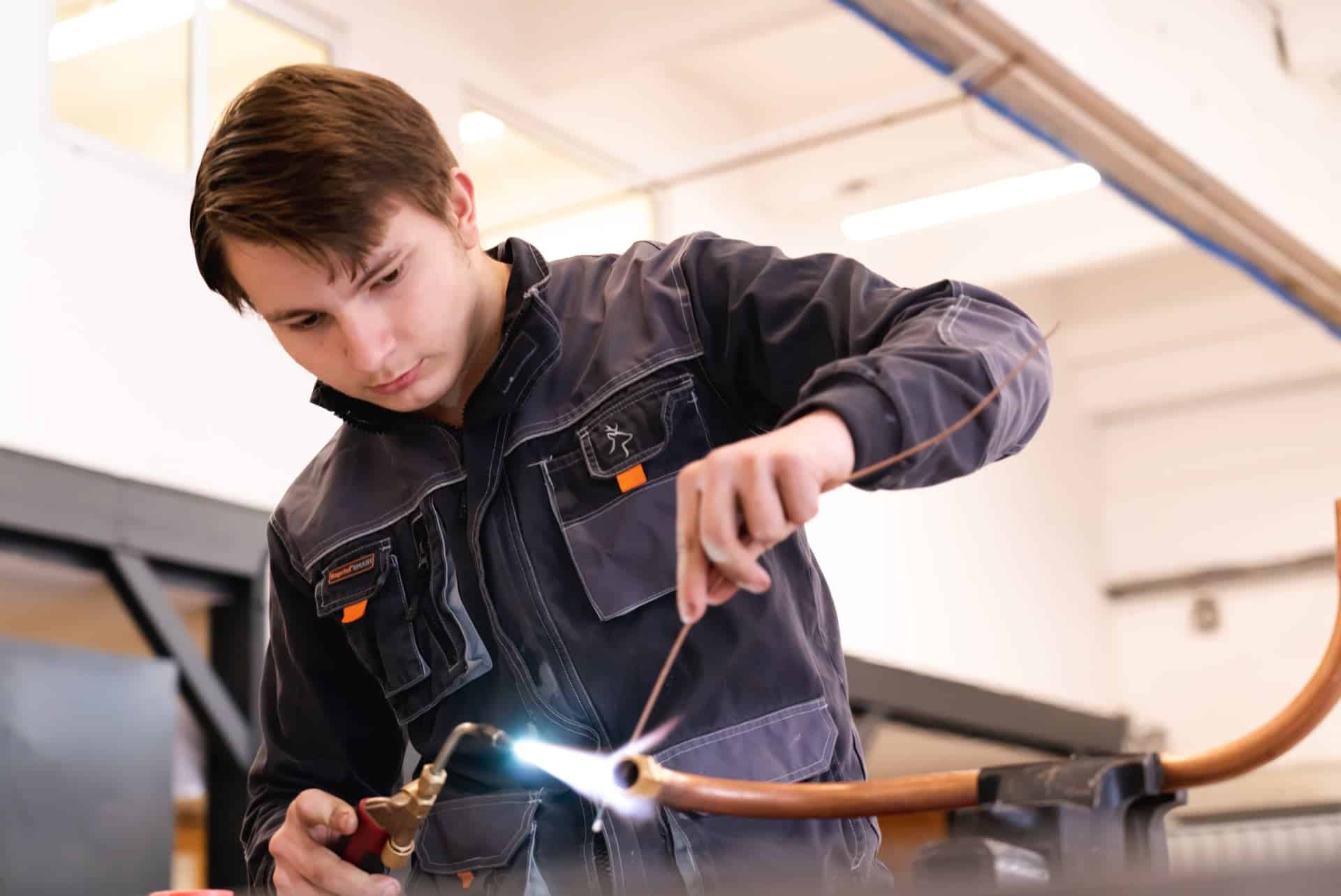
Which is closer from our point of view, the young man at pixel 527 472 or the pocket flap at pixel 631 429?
the young man at pixel 527 472

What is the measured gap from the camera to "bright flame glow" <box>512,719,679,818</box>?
42.7 inches

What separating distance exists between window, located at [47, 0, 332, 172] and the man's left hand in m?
4.54

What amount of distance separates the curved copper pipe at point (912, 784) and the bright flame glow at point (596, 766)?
3 centimetres

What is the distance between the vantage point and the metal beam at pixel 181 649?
4.80m

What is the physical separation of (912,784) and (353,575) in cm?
62

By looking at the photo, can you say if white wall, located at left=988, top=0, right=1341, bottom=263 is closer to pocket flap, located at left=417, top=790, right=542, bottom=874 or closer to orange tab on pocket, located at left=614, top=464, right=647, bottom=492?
orange tab on pocket, located at left=614, top=464, right=647, bottom=492

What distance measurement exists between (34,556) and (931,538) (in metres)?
5.13

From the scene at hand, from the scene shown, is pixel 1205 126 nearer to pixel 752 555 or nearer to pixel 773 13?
pixel 773 13

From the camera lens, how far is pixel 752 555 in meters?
1.02

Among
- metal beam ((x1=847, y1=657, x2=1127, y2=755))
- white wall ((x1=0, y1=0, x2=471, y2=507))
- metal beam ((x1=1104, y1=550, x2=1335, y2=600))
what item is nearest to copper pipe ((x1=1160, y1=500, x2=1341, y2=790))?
white wall ((x1=0, y1=0, x2=471, y2=507))

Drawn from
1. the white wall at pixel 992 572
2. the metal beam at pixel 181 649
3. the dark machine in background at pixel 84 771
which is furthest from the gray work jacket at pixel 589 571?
the white wall at pixel 992 572

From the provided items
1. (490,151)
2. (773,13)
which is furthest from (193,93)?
(773,13)

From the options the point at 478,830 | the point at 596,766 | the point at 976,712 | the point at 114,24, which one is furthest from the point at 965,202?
the point at 596,766

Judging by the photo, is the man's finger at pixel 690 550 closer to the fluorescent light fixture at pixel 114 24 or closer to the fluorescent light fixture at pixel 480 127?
the fluorescent light fixture at pixel 114 24
